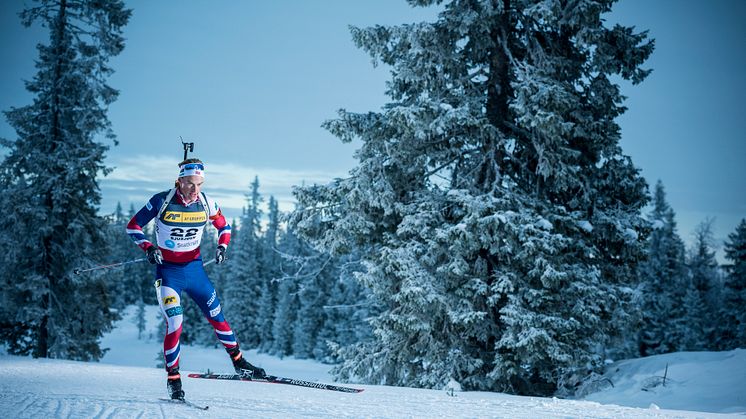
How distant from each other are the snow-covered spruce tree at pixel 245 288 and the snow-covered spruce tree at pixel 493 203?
1774 inches

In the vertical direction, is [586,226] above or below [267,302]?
above

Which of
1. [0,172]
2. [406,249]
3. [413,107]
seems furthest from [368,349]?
[0,172]

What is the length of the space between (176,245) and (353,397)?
9.28ft

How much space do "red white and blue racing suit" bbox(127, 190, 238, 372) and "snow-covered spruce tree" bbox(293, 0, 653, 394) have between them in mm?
4606

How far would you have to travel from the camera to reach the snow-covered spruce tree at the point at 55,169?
52.5 feet

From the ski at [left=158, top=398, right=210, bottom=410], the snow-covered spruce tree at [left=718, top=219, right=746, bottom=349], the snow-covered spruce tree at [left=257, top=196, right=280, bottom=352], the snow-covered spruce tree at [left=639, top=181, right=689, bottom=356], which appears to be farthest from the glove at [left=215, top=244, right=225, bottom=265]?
the snow-covered spruce tree at [left=257, top=196, right=280, bottom=352]

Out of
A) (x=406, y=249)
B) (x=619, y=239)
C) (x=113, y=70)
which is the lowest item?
(x=406, y=249)

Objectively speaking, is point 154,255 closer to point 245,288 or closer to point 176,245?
point 176,245

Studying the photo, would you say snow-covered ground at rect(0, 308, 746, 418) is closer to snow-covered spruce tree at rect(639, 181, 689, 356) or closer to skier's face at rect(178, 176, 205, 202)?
skier's face at rect(178, 176, 205, 202)

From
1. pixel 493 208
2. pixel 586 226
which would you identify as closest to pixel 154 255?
pixel 493 208

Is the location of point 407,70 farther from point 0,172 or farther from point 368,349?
point 0,172

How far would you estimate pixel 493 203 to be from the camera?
9.60 meters

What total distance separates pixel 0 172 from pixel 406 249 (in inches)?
573

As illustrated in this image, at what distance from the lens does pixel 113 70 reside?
16812 mm
